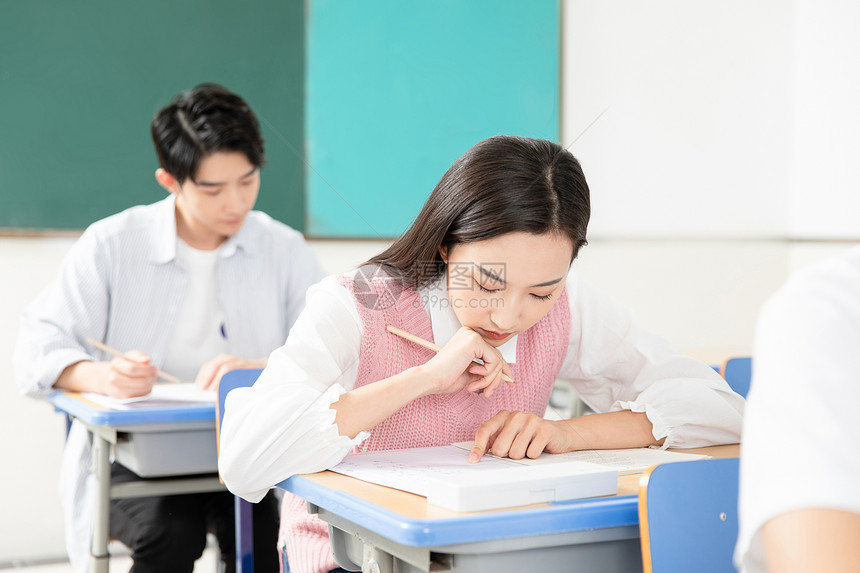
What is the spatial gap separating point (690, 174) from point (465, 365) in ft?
6.63

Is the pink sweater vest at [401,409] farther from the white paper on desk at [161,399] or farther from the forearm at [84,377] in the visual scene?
the forearm at [84,377]

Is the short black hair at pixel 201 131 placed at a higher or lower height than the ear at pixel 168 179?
higher

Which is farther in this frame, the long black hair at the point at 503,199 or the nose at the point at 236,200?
the nose at the point at 236,200

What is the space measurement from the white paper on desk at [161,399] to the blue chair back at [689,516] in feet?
Result: 2.98

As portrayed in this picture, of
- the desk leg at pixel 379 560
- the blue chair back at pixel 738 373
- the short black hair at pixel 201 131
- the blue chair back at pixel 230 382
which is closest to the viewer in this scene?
the desk leg at pixel 379 560

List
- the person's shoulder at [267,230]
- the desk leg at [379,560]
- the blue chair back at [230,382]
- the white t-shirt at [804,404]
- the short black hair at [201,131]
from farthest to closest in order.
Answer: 1. the person's shoulder at [267,230]
2. the short black hair at [201,131]
3. the blue chair back at [230,382]
4. the desk leg at [379,560]
5. the white t-shirt at [804,404]

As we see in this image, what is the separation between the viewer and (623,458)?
1.10m

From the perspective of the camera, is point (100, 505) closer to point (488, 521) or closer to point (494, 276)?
point (494, 276)

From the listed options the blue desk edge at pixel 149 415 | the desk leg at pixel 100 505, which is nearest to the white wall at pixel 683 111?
the blue desk edge at pixel 149 415

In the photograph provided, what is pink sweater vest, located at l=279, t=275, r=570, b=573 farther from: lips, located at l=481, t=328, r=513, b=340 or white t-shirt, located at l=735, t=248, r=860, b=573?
white t-shirt, located at l=735, t=248, r=860, b=573

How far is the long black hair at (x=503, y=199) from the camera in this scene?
3.66ft

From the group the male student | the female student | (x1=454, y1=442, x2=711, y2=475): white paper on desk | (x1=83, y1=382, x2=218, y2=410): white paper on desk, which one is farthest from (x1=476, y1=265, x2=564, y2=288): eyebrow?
the male student

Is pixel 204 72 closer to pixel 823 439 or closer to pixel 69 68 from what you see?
pixel 69 68

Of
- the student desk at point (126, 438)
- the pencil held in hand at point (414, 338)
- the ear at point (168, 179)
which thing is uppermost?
the ear at point (168, 179)
